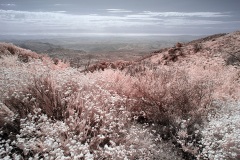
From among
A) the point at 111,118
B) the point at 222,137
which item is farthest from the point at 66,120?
the point at 222,137

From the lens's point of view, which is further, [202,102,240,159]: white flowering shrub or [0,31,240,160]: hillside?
[202,102,240,159]: white flowering shrub

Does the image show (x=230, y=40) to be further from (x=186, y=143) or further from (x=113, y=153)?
(x=113, y=153)

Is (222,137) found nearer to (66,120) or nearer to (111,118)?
(111,118)

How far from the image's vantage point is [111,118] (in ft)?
12.8

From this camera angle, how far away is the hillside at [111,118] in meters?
3.44

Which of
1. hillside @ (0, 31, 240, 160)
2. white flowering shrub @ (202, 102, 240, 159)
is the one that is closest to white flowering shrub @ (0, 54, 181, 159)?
hillside @ (0, 31, 240, 160)

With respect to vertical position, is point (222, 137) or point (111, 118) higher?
point (111, 118)

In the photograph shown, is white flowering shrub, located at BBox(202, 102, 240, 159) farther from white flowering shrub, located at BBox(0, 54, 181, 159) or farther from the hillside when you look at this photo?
white flowering shrub, located at BBox(0, 54, 181, 159)

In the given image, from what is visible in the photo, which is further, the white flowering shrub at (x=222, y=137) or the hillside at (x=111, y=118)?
the white flowering shrub at (x=222, y=137)

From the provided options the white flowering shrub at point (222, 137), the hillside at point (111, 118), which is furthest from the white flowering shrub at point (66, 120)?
the white flowering shrub at point (222, 137)

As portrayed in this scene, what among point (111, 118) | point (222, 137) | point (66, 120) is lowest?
point (222, 137)

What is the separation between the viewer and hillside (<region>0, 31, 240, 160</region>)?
3.44 metres

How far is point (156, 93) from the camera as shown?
5500mm

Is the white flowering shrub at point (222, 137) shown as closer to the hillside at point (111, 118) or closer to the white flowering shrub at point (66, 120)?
the hillside at point (111, 118)
